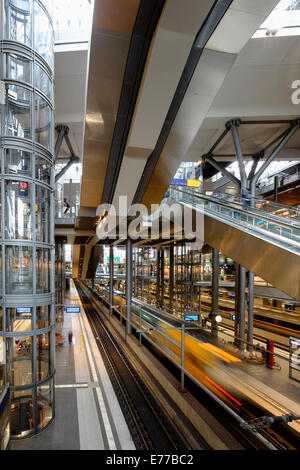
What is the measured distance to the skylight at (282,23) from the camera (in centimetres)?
1003

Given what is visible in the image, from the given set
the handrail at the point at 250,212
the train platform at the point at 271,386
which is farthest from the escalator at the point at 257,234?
the train platform at the point at 271,386

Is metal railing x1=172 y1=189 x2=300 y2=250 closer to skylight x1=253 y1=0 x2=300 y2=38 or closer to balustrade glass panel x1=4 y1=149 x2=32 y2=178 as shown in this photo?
balustrade glass panel x1=4 y1=149 x2=32 y2=178

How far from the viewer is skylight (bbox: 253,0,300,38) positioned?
395 inches

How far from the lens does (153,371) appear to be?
31.6 ft

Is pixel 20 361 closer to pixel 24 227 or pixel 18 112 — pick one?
pixel 24 227

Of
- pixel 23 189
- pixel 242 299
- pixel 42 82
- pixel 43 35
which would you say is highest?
pixel 43 35

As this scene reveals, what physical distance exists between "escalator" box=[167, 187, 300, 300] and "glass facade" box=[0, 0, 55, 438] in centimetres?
547

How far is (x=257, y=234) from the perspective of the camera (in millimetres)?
7582

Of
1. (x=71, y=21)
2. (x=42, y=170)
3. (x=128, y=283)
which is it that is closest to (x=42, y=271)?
(x=42, y=170)

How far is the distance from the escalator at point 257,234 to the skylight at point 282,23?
6.40 m

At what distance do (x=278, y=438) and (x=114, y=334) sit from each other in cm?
1121

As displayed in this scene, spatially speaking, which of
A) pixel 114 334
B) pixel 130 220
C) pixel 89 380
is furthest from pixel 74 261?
pixel 89 380

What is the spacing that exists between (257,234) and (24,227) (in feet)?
20.0
